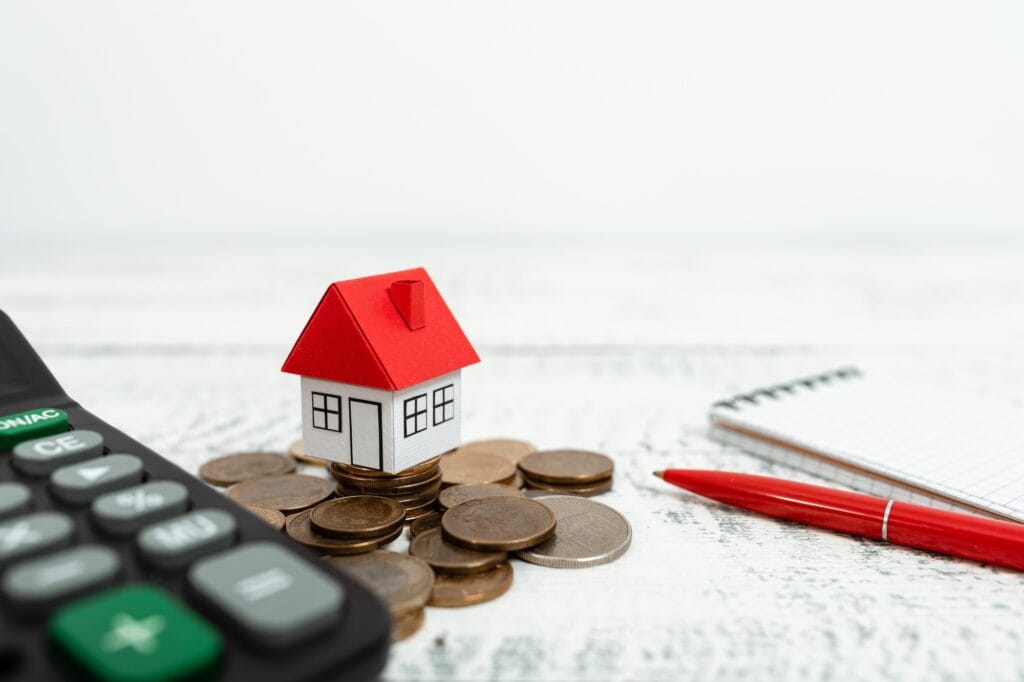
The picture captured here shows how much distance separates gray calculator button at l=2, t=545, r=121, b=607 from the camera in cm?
27

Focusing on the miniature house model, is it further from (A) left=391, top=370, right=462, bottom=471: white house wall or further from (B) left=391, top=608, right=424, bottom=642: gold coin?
(B) left=391, top=608, right=424, bottom=642: gold coin

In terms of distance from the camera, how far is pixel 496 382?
2.59 feet

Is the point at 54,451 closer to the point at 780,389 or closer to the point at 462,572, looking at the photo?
the point at 462,572

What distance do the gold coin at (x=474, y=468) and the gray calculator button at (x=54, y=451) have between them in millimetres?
203

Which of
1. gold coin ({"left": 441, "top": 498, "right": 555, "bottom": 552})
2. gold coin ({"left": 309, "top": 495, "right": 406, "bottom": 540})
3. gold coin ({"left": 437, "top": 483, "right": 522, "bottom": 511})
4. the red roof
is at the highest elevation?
the red roof

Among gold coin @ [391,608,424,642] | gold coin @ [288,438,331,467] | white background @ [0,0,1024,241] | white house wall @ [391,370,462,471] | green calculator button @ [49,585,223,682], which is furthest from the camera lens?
white background @ [0,0,1024,241]

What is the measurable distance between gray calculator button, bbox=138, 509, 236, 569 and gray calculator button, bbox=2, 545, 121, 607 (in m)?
0.01

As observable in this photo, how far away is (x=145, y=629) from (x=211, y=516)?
7 cm

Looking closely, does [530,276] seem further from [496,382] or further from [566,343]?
[496,382]

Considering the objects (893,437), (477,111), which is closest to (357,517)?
(893,437)

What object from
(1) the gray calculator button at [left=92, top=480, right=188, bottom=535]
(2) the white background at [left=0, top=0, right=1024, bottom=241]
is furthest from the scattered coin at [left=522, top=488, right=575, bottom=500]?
(2) the white background at [left=0, top=0, right=1024, bottom=241]

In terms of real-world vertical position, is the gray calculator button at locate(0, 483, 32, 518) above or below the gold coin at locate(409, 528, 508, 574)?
above

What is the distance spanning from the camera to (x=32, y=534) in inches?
11.8

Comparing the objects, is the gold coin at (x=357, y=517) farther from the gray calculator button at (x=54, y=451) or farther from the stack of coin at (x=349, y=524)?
the gray calculator button at (x=54, y=451)
